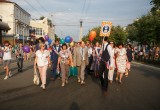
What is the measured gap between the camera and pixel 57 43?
39.6 ft

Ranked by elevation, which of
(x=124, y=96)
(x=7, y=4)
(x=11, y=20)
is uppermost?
(x=7, y=4)

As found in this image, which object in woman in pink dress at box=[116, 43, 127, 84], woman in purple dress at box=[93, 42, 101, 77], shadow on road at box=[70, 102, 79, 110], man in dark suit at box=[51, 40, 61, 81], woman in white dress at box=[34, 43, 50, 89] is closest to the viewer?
shadow on road at box=[70, 102, 79, 110]

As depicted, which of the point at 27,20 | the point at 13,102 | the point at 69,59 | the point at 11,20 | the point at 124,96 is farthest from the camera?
the point at 27,20

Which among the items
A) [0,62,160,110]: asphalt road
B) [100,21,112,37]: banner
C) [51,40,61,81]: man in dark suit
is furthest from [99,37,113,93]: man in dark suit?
[100,21,112,37]: banner

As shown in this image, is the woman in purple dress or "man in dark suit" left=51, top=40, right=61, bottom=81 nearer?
"man in dark suit" left=51, top=40, right=61, bottom=81

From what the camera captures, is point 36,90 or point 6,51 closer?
point 36,90

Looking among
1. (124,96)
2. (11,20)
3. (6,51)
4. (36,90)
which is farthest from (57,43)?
(11,20)

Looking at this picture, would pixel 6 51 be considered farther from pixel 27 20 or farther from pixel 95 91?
pixel 27 20

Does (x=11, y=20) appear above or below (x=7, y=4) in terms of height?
below

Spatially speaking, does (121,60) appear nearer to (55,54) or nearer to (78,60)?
(78,60)

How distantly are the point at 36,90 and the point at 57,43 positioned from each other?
3.47m

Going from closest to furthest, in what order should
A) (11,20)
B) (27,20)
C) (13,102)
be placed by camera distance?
(13,102) → (11,20) → (27,20)

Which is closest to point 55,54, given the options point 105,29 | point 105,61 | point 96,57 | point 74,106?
point 96,57

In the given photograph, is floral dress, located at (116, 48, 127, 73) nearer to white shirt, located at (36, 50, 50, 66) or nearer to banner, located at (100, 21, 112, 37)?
banner, located at (100, 21, 112, 37)
